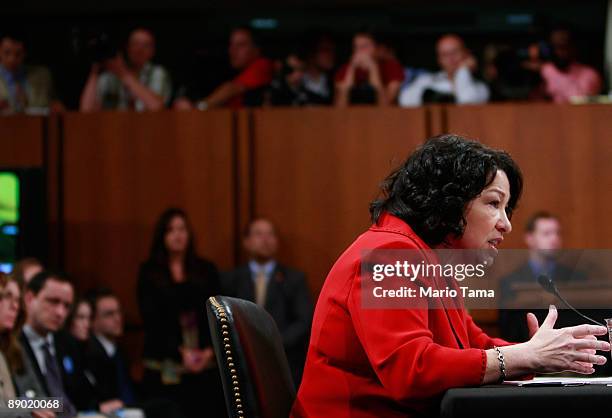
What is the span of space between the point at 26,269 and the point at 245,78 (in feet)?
6.86

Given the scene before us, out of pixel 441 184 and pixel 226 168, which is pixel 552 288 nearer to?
pixel 441 184

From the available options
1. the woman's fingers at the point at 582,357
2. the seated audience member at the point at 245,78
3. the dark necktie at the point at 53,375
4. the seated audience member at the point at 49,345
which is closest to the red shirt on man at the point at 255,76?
the seated audience member at the point at 245,78

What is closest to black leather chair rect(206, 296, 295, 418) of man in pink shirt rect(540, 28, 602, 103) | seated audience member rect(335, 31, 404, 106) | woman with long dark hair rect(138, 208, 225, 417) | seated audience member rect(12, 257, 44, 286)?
seated audience member rect(12, 257, 44, 286)

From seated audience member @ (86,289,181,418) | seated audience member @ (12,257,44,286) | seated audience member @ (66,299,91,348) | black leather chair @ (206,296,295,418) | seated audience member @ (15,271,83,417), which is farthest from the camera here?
seated audience member @ (66,299,91,348)

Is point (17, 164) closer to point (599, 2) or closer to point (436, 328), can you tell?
point (599, 2)

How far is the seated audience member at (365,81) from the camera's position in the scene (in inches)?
238

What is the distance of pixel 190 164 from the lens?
6.10m

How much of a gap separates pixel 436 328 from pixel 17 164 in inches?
182

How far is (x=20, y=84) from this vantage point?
623 centimetres

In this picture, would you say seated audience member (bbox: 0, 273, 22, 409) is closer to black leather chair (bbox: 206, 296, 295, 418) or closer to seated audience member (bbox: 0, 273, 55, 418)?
seated audience member (bbox: 0, 273, 55, 418)

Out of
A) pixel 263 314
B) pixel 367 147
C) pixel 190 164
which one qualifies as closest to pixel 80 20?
pixel 190 164

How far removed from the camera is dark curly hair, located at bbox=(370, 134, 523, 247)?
209cm

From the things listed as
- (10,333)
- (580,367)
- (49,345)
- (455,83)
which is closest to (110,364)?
(49,345)

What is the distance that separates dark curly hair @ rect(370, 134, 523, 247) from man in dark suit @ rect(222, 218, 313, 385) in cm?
281
